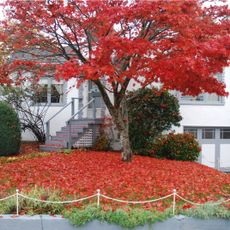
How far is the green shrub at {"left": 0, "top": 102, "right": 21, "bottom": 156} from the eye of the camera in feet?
46.3

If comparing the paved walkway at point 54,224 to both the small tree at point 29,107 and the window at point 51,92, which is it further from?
the window at point 51,92

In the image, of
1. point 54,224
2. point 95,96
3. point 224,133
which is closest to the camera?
point 54,224

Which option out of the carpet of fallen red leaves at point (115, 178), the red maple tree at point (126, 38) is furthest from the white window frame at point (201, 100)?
the red maple tree at point (126, 38)

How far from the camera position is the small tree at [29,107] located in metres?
16.3

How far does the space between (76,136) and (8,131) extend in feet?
8.67

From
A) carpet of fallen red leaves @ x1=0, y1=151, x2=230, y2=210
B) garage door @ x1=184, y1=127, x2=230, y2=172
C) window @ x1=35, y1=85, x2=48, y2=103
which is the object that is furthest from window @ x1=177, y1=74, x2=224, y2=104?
window @ x1=35, y1=85, x2=48, y2=103

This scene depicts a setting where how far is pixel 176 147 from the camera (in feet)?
44.9

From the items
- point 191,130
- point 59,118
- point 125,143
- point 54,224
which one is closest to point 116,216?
point 54,224

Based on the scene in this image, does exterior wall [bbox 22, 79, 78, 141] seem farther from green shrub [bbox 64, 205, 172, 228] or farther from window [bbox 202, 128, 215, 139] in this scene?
green shrub [bbox 64, 205, 172, 228]

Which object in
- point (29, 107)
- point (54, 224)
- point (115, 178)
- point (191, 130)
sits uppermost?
point (29, 107)

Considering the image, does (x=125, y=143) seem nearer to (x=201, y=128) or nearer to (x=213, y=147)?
(x=201, y=128)

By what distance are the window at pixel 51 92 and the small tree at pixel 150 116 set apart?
449 cm

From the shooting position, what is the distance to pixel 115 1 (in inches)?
351

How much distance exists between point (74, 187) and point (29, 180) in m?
1.34
